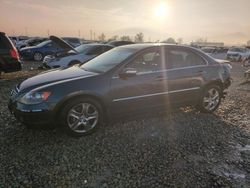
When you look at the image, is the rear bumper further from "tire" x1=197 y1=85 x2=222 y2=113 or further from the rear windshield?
"tire" x1=197 y1=85 x2=222 y2=113

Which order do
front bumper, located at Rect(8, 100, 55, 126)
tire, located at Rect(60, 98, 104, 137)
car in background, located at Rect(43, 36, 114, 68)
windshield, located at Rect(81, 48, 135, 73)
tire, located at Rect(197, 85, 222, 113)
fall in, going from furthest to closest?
car in background, located at Rect(43, 36, 114, 68) < tire, located at Rect(197, 85, 222, 113) < windshield, located at Rect(81, 48, 135, 73) < tire, located at Rect(60, 98, 104, 137) < front bumper, located at Rect(8, 100, 55, 126)

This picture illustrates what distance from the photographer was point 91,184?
327cm

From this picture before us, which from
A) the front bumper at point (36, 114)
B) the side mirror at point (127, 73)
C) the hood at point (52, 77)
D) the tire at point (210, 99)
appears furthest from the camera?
the tire at point (210, 99)

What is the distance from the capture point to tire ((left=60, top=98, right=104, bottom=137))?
4.40 m

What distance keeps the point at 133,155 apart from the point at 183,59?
264 centimetres

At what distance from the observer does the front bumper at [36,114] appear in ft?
13.8

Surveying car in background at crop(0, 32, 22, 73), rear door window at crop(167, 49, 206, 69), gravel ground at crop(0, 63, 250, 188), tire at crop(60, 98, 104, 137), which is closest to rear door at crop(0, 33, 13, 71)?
car in background at crop(0, 32, 22, 73)

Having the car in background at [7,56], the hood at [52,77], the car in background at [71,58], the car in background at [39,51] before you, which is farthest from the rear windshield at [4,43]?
the car in background at [39,51]

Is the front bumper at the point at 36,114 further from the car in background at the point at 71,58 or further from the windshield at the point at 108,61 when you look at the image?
the car in background at the point at 71,58

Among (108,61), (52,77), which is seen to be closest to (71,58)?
(108,61)

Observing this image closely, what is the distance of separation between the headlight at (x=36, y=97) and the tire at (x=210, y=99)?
11.5 feet

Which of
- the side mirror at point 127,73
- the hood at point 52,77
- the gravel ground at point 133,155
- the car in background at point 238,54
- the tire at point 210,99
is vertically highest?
the side mirror at point 127,73

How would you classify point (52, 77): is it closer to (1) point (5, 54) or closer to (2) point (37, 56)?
(1) point (5, 54)

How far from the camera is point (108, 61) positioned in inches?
208
